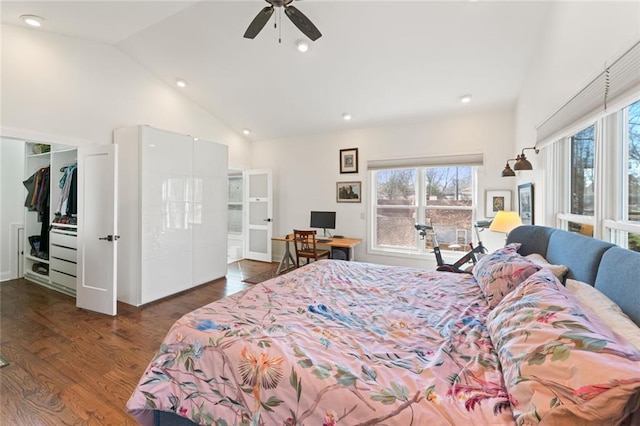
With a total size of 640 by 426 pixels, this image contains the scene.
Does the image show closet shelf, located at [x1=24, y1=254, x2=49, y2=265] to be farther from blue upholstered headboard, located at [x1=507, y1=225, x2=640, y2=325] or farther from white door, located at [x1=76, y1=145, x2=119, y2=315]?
blue upholstered headboard, located at [x1=507, y1=225, x2=640, y2=325]

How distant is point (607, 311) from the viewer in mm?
1073

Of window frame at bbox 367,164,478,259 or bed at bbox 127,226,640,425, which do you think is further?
window frame at bbox 367,164,478,259

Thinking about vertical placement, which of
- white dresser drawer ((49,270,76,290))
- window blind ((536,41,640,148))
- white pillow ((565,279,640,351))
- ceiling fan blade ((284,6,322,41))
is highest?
ceiling fan blade ((284,6,322,41))

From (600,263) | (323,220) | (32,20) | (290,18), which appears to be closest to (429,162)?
(323,220)

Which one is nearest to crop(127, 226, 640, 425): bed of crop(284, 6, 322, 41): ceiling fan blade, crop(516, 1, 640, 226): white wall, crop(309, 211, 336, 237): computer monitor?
crop(516, 1, 640, 226): white wall

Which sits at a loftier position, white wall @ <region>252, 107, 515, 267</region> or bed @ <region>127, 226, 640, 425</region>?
white wall @ <region>252, 107, 515, 267</region>

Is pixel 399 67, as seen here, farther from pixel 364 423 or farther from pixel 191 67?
pixel 364 423

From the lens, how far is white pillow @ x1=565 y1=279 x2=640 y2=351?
92 cm

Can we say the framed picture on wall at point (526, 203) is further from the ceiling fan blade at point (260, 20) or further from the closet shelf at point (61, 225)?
the closet shelf at point (61, 225)

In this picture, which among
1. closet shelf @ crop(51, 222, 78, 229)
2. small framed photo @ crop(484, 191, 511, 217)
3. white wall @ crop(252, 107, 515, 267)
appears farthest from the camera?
white wall @ crop(252, 107, 515, 267)

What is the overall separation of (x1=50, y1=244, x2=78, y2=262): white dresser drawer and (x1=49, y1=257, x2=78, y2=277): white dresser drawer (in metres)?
0.06

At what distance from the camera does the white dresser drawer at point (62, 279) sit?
13.3 feet

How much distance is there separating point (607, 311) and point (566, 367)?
497 mm

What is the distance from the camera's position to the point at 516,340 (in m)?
1.01
